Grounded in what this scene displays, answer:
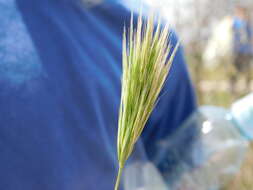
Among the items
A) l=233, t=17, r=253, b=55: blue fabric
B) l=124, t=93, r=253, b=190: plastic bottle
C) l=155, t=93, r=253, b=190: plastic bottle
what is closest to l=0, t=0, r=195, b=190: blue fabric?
l=124, t=93, r=253, b=190: plastic bottle

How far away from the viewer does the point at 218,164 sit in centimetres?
115

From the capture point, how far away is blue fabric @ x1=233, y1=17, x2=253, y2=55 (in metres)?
3.33

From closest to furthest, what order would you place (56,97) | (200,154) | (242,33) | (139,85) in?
(139,85), (56,97), (200,154), (242,33)

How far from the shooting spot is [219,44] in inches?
138

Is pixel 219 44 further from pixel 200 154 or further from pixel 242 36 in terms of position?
→ pixel 200 154

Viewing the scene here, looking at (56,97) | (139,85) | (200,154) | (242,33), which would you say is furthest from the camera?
(242,33)

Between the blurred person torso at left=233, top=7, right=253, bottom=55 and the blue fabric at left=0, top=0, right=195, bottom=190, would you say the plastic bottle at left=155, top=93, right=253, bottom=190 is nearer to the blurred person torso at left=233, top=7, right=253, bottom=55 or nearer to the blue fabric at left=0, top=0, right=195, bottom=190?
the blue fabric at left=0, top=0, right=195, bottom=190

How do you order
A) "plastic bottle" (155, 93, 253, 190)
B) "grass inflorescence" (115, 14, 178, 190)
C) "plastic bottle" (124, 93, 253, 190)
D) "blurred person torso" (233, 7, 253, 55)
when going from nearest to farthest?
"grass inflorescence" (115, 14, 178, 190), "plastic bottle" (124, 93, 253, 190), "plastic bottle" (155, 93, 253, 190), "blurred person torso" (233, 7, 253, 55)

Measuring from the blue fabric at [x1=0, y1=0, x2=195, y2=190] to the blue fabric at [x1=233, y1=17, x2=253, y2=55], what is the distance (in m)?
2.88

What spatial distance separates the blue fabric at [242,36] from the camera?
333 centimetres

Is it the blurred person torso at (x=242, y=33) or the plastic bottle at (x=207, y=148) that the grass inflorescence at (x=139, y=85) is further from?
the blurred person torso at (x=242, y=33)

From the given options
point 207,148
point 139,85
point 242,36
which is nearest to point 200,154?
point 207,148

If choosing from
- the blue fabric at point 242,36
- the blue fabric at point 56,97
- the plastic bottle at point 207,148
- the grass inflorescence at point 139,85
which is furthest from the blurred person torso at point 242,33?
the grass inflorescence at point 139,85

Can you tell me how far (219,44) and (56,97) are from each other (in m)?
3.17
